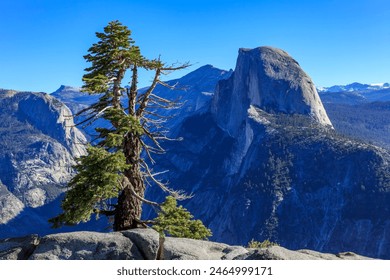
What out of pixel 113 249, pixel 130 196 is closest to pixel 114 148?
pixel 130 196

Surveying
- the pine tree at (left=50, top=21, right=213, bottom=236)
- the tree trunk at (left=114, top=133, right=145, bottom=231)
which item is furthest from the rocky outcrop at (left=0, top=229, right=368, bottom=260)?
the tree trunk at (left=114, top=133, right=145, bottom=231)

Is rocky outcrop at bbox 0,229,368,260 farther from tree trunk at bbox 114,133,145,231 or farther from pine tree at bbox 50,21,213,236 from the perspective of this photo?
tree trunk at bbox 114,133,145,231

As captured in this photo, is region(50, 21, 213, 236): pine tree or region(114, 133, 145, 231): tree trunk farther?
region(114, 133, 145, 231): tree trunk

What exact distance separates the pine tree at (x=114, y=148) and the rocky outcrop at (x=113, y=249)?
264cm

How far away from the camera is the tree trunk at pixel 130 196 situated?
933 inches

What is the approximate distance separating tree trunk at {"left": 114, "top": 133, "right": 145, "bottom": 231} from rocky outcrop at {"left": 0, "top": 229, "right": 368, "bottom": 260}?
4673 millimetres

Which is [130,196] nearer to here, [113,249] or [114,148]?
[114,148]

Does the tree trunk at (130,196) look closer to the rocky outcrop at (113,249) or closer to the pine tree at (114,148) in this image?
the pine tree at (114,148)

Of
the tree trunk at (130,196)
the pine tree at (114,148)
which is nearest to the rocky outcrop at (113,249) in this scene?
the pine tree at (114,148)

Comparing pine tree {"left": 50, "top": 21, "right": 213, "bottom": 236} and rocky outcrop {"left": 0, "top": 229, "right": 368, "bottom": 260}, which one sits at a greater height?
pine tree {"left": 50, "top": 21, "right": 213, "bottom": 236}

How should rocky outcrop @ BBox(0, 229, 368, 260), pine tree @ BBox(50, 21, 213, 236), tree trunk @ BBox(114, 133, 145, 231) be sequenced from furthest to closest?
tree trunk @ BBox(114, 133, 145, 231), pine tree @ BBox(50, 21, 213, 236), rocky outcrop @ BBox(0, 229, 368, 260)

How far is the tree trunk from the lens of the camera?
23703mm
